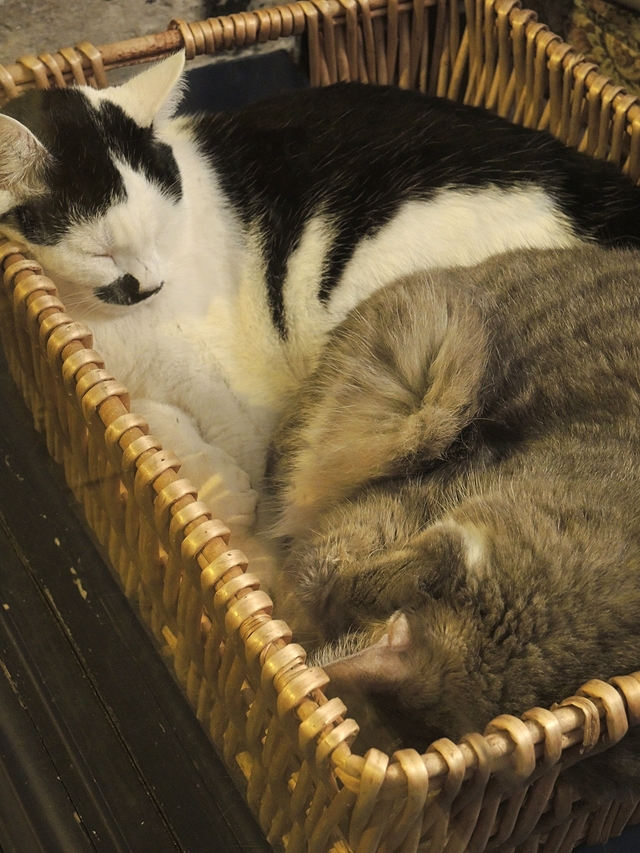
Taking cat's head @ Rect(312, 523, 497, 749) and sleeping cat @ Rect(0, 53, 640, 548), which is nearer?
cat's head @ Rect(312, 523, 497, 749)

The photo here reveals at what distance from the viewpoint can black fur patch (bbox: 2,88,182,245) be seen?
1.02 m

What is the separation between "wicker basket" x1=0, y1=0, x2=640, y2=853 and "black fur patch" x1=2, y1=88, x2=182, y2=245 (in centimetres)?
6

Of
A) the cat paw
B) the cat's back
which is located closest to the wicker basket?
the cat paw

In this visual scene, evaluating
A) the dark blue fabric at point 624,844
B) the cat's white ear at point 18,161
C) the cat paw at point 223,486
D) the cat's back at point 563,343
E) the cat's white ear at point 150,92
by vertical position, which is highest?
the cat's back at point 563,343

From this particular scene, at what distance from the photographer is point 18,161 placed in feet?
3.19

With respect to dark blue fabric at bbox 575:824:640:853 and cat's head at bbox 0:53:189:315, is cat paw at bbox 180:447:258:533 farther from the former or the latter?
dark blue fabric at bbox 575:824:640:853

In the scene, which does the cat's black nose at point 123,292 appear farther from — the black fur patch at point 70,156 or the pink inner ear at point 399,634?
the pink inner ear at point 399,634

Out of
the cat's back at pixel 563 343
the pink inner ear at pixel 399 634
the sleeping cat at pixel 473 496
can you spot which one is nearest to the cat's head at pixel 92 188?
the sleeping cat at pixel 473 496

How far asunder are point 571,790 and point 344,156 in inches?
34.8

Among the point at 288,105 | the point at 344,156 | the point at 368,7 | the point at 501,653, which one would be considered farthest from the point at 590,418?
the point at 368,7

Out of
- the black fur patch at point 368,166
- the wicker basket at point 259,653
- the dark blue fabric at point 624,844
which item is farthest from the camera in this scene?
the black fur patch at point 368,166

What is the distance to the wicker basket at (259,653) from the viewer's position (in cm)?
61

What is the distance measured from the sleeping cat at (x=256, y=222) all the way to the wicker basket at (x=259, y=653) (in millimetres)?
127

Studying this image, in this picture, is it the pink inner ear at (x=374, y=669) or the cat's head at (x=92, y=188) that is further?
the cat's head at (x=92, y=188)
